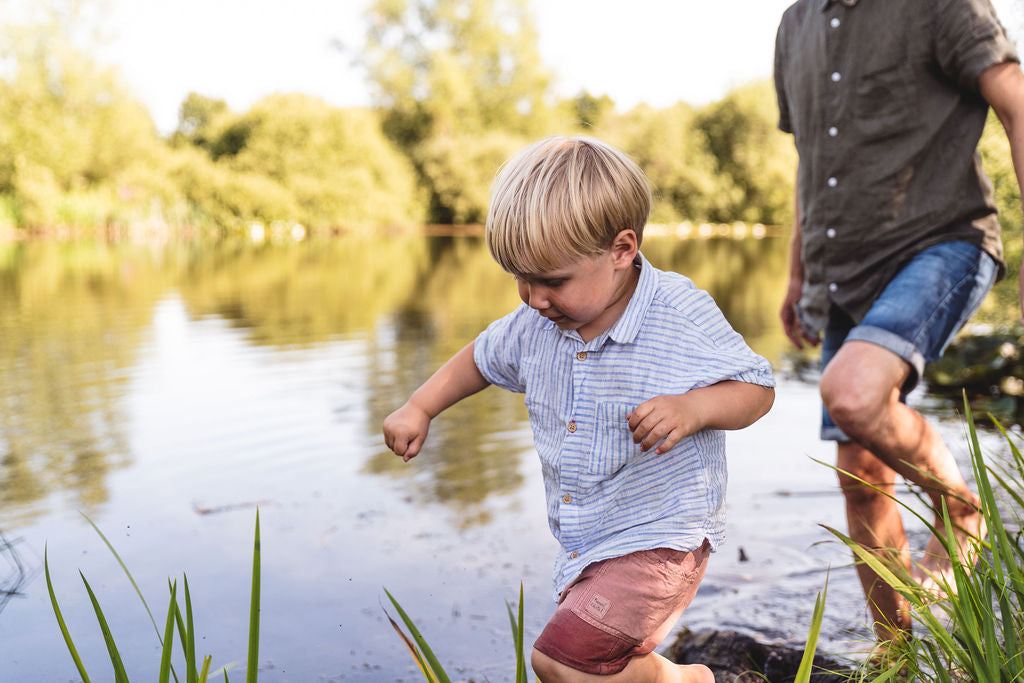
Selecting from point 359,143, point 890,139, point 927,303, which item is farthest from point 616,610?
point 359,143

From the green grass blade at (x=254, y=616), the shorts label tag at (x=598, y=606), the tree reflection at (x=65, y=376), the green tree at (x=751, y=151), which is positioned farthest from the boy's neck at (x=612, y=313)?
the green tree at (x=751, y=151)

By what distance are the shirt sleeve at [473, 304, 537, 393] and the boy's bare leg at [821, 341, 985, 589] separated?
79cm

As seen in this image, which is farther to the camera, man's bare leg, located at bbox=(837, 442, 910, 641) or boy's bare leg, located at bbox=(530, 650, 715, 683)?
man's bare leg, located at bbox=(837, 442, 910, 641)

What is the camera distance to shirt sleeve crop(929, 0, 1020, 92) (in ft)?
7.79

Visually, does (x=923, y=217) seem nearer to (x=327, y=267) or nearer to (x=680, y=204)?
(x=327, y=267)

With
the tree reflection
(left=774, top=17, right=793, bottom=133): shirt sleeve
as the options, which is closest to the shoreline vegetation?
the tree reflection

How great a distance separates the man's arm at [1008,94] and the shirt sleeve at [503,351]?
4.06 ft

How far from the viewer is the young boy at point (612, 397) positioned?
72.6 inches

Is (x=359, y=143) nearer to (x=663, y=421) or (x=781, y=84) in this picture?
(x=781, y=84)

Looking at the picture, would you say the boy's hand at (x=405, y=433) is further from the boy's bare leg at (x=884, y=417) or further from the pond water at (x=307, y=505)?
the boy's bare leg at (x=884, y=417)

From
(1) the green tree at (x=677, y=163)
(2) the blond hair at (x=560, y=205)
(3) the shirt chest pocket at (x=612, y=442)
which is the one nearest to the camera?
(2) the blond hair at (x=560, y=205)

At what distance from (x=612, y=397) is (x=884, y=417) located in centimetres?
80

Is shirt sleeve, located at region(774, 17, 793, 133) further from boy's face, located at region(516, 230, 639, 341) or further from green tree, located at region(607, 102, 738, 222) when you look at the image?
green tree, located at region(607, 102, 738, 222)

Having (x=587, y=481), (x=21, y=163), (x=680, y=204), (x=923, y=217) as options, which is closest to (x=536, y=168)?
(x=587, y=481)
